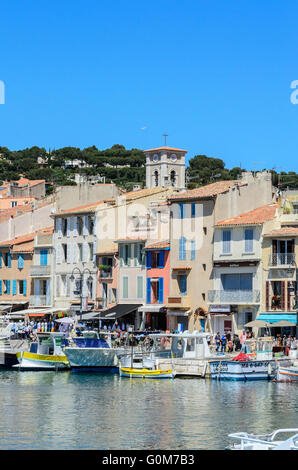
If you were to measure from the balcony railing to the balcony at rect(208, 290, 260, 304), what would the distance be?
90.5 inches

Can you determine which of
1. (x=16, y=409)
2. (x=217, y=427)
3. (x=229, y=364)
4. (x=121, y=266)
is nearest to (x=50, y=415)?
(x=16, y=409)

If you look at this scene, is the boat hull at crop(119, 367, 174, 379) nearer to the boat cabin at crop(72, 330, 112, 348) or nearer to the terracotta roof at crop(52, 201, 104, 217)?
the boat cabin at crop(72, 330, 112, 348)

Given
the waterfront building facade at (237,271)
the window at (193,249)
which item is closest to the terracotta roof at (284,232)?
the waterfront building facade at (237,271)

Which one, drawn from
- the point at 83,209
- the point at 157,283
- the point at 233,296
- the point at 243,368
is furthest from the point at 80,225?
the point at 243,368

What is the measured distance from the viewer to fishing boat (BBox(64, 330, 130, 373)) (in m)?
64.7

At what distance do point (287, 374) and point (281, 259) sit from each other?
14850 millimetres

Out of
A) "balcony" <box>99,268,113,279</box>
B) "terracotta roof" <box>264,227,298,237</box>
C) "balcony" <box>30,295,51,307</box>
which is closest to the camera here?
"terracotta roof" <box>264,227,298,237</box>

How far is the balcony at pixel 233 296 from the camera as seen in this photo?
72.5 meters

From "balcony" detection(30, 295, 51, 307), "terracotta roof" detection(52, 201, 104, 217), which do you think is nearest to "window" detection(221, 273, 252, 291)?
"terracotta roof" detection(52, 201, 104, 217)

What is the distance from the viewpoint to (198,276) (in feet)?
252

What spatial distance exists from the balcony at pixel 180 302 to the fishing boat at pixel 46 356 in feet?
36.8

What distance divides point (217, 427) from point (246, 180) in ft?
132

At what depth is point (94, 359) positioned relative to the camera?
64.8 m
